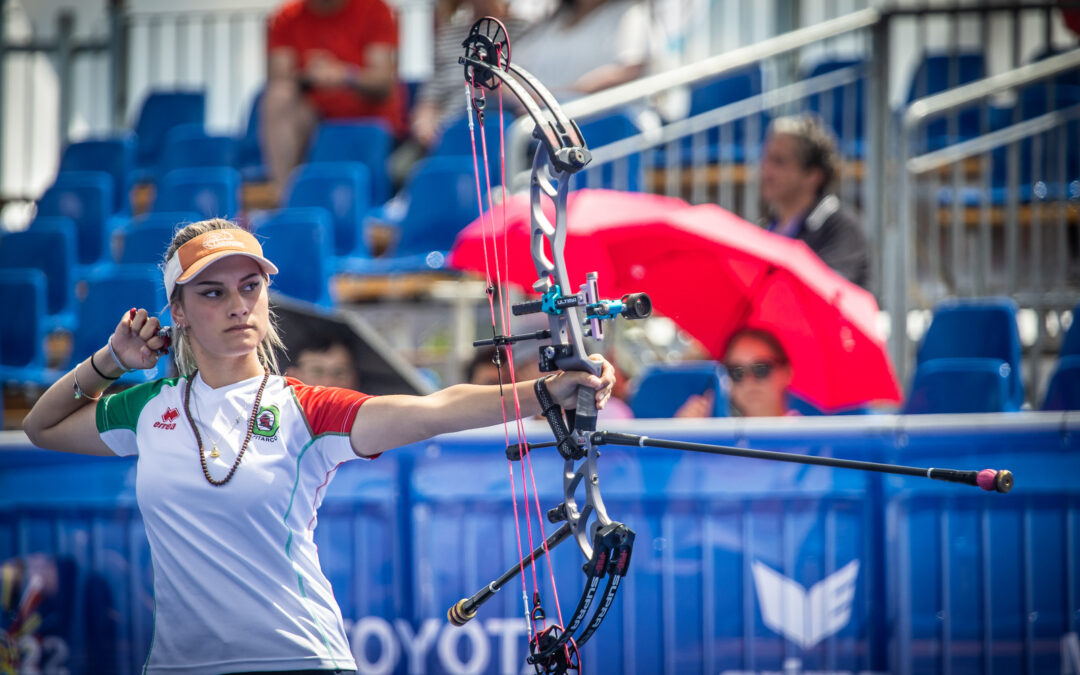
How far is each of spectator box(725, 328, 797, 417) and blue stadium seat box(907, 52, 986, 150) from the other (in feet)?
10.5

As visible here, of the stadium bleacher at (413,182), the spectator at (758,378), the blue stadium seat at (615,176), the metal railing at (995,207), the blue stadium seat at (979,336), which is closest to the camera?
the spectator at (758,378)

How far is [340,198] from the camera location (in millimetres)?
7359

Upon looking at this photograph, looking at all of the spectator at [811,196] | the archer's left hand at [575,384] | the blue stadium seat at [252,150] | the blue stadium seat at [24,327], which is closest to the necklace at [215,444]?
the archer's left hand at [575,384]

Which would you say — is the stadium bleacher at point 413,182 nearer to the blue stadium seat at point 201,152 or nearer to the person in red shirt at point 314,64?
the blue stadium seat at point 201,152

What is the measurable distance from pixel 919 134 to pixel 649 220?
2.80m

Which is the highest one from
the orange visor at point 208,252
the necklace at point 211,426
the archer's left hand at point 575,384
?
the orange visor at point 208,252

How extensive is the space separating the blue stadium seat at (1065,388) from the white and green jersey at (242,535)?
3.40m

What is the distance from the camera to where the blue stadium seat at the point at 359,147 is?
7957 millimetres

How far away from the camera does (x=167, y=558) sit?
2.58 m

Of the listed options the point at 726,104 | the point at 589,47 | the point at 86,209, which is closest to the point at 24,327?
the point at 86,209

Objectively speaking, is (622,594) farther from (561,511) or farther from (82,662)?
(82,662)

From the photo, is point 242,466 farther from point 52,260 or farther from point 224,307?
point 52,260

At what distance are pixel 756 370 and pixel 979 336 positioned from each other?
1233 millimetres

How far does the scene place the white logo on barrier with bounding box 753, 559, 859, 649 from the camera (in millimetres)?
3936
